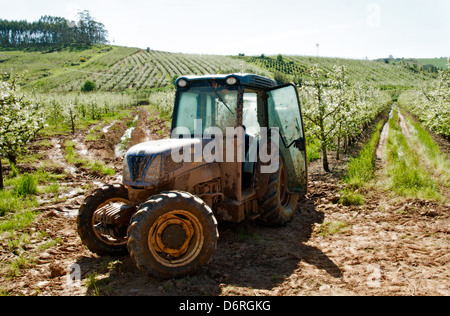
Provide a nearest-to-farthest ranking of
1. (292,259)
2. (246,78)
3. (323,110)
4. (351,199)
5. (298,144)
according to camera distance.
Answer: (292,259)
(246,78)
(298,144)
(351,199)
(323,110)

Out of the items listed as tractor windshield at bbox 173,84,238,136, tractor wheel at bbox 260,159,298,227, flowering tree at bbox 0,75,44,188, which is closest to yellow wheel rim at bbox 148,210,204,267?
tractor windshield at bbox 173,84,238,136

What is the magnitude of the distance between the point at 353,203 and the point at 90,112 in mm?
25659

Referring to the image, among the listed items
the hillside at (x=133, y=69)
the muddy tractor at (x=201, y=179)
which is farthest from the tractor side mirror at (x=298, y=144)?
the hillside at (x=133, y=69)

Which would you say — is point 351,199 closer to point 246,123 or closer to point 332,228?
point 332,228

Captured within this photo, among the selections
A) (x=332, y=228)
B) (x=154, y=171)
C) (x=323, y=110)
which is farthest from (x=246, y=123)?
(x=323, y=110)

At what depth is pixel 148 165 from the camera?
11.7ft

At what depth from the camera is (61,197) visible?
6836mm

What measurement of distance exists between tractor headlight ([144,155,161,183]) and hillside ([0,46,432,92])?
52.3 meters

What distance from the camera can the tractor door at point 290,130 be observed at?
17.2 ft

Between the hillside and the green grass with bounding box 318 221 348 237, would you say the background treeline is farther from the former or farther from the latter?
the green grass with bounding box 318 221 348 237

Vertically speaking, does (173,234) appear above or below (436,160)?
below

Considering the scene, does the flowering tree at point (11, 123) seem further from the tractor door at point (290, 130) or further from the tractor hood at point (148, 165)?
the tractor door at point (290, 130)

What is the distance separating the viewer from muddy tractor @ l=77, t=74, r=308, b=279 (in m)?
3.30

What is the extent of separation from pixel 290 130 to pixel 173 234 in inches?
118
